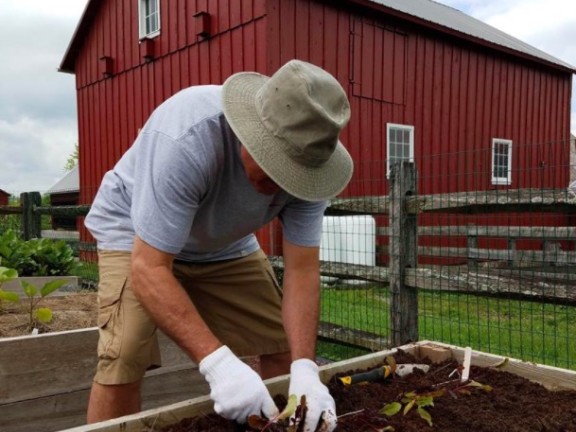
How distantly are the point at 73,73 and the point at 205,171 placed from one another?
12455 mm

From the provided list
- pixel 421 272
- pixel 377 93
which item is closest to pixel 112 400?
pixel 421 272

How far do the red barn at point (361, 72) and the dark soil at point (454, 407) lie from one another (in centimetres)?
513

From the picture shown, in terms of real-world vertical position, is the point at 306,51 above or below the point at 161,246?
above

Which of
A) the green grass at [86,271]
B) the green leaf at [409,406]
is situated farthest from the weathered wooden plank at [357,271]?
the green grass at [86,271]

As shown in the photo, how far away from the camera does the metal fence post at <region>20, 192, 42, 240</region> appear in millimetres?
6758

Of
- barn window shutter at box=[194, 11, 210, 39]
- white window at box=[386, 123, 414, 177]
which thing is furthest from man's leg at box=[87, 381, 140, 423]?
white window at box=[386, 123, 414, 177]

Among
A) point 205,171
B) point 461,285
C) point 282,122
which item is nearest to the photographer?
point 282,122

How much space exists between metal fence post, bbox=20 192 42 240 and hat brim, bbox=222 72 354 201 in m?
5.77

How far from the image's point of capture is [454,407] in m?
1.77

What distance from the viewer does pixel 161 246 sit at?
1.62 metres

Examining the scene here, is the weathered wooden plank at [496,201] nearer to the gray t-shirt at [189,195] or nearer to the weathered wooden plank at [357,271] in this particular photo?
the weathered wooden plank at [357,271]

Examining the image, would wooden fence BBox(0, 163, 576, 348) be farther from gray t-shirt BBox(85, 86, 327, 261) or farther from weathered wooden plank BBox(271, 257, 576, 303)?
gray t-shirt BBox(85, 86, 327, 261)

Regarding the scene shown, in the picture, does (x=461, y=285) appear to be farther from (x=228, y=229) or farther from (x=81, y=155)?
(x=81, y=155)

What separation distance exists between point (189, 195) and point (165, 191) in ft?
0.30
